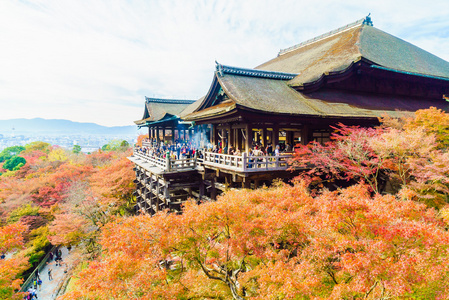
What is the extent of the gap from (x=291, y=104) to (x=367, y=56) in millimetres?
9062

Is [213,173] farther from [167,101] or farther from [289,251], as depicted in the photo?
[167,101]

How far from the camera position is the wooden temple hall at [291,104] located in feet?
40.7

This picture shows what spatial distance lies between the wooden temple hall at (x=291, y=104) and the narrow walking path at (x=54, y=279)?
8.23 m

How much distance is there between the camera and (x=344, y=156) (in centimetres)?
1194

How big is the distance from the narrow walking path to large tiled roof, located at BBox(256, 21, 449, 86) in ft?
80.4

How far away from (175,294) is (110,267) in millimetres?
1821

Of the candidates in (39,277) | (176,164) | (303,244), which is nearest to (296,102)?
(176,164)

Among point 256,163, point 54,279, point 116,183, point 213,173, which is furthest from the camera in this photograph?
point 116,183

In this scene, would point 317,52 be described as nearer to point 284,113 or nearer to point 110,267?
point 284,113

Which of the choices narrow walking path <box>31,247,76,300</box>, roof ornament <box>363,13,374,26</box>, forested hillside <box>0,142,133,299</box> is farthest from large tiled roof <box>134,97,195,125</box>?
roof ornament <box>363,13,374,26</box>

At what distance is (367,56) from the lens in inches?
699

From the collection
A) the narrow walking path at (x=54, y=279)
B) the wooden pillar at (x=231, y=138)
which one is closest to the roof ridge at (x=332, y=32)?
the wooden pillar at (x=231, y=138)

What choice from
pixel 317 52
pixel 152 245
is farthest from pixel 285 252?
pixel 317 52

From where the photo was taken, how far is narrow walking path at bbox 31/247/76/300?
19712mm
